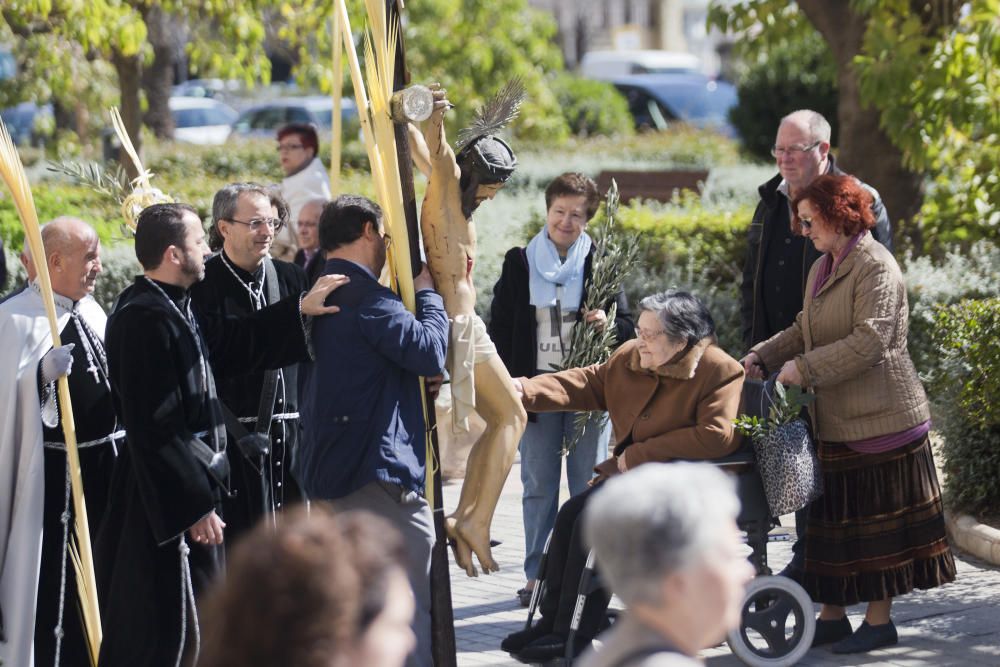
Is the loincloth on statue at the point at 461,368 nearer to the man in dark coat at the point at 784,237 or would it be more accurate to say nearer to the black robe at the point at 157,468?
the black robe at the point at 157,468

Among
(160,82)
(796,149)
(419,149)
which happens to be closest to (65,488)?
(419,149)

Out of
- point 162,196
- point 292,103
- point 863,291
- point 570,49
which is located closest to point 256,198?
point 162,196

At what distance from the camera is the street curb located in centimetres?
702

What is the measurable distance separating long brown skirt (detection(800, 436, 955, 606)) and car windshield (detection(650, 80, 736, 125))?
87.5 feet

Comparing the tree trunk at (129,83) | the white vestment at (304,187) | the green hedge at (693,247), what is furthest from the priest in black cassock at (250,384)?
the tree trunk at (129,83)

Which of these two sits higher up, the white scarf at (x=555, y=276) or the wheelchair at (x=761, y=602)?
the white scarf at (x=555, y=276)

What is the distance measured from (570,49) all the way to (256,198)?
48.5m

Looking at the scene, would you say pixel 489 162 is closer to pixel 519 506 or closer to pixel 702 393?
pixel 702 393

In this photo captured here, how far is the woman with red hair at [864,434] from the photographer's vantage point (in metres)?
5.67

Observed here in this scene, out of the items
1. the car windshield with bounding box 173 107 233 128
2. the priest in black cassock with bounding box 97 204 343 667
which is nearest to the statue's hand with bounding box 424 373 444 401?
the priest in black cassock with bounding box 97 204 343 667

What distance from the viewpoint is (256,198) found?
549 cm

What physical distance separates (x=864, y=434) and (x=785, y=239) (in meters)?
1.24

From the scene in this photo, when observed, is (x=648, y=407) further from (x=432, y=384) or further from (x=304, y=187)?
(x=304, y=187)

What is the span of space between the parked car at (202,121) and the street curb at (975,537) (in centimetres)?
2672
